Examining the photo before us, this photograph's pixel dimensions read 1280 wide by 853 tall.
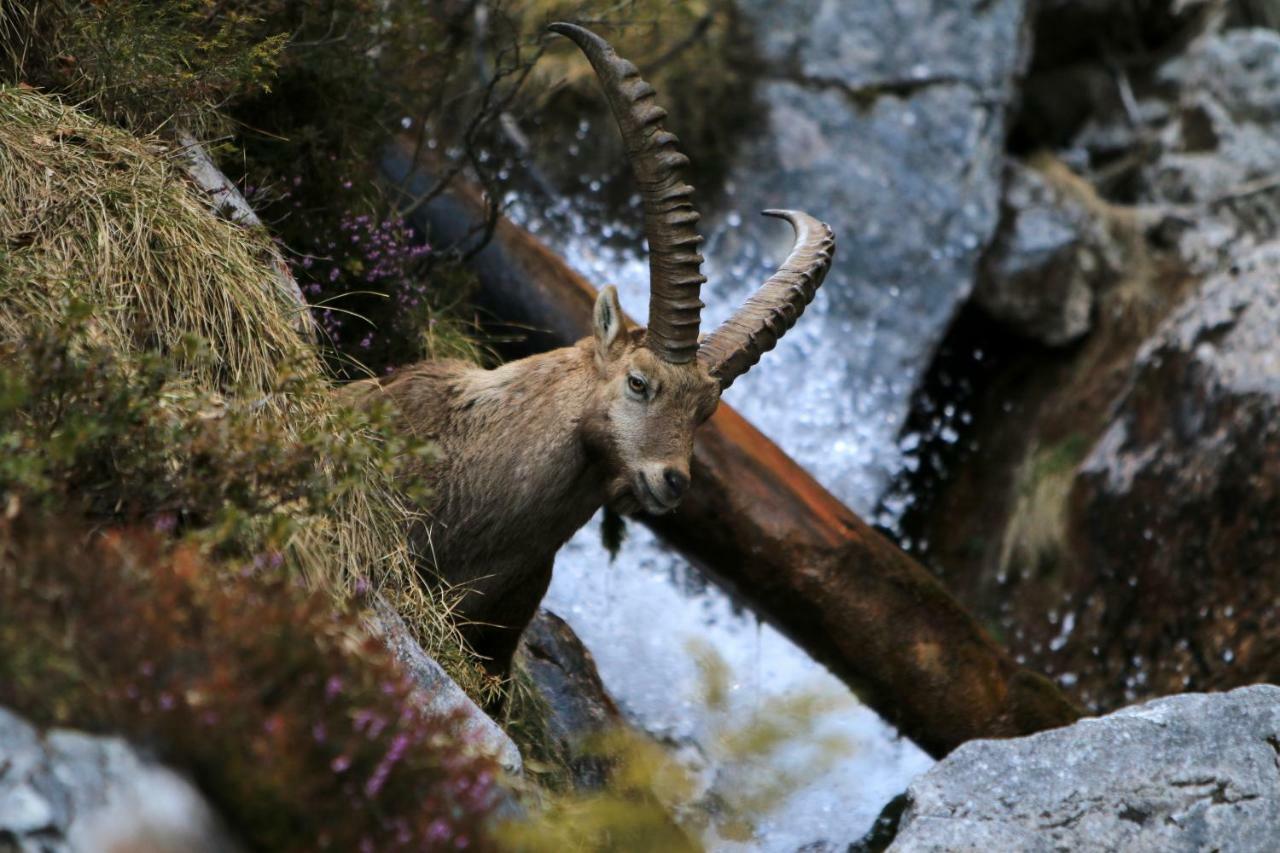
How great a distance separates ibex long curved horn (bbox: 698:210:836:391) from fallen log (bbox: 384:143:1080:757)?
1.42 m

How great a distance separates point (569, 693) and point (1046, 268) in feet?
19.8

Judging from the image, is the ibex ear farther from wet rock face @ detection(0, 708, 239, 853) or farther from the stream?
the stream

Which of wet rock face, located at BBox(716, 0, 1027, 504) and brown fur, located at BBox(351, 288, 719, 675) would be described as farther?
wet rock face, located at BBox(716, 0, 1027, 504)

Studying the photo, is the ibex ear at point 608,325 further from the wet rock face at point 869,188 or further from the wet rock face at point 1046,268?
the wet rock face at point 1046,268

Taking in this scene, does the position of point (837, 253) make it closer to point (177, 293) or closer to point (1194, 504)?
point (1194, 504)

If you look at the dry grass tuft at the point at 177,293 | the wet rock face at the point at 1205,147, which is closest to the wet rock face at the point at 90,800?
the dry grass tuft at the point at 177,293

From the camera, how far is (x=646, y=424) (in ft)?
17.1

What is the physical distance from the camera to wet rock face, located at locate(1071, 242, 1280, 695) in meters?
8.16

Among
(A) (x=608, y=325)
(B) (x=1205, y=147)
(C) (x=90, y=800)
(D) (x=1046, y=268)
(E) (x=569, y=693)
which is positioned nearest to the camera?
(C) (x=90, y=800)

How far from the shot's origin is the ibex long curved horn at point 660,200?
5.11m

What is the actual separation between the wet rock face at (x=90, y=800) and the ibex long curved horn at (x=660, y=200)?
2.67m

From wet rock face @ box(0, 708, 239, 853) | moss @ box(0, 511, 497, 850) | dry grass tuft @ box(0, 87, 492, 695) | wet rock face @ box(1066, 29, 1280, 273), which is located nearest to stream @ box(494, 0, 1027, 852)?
wet rock face @ box(1066, 29, 1280, 273)

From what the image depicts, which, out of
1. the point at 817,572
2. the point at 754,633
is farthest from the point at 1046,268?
the point at 817,572

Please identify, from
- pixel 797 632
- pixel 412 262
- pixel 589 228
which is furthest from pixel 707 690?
pixel 589 228
